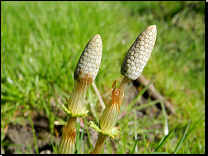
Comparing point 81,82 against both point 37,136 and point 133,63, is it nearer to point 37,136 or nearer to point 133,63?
point 133,63

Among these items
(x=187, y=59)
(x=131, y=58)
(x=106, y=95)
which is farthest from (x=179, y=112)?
(x=131, y=58)

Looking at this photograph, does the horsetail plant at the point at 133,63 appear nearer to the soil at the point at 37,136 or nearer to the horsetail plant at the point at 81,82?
the horsetail plant at the point at 81,82

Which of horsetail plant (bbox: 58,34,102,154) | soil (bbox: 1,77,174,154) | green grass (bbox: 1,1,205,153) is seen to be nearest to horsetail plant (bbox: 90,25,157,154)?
horsetail plant (bbox: 58,34,102,154)

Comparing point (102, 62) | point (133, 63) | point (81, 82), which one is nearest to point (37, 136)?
point (102, 62)

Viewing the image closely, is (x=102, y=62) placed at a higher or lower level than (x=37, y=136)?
higher

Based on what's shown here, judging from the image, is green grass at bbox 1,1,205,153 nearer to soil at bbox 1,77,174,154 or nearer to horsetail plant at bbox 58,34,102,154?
soil at bbox 1,77,174,154

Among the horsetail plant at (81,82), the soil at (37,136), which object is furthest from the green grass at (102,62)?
the horsetail plant at (81,82)

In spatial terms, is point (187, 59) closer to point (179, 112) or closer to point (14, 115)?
point (179, 112)
